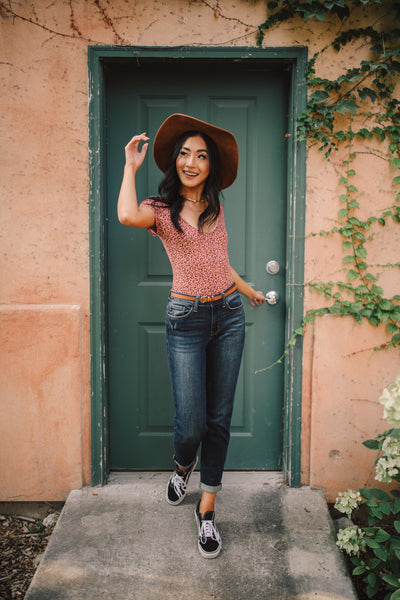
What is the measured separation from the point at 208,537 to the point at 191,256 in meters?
1.39

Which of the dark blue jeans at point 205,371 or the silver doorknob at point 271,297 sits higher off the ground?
the silver doorknob at point 271,297

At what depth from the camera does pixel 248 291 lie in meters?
2.47

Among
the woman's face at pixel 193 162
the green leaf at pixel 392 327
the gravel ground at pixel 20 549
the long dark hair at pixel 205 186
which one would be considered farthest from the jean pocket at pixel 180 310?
the gravel ground at pixel 20 549

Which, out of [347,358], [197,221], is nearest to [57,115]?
[197,221]

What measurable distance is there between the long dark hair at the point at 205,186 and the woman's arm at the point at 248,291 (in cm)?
38

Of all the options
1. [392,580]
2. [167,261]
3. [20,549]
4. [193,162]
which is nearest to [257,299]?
[167,261]

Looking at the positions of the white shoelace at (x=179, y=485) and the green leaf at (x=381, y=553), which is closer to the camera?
the green leaf at (x=381, y=553)

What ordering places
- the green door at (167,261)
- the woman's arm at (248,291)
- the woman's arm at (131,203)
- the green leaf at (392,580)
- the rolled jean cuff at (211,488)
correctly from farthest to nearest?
the green door at (167,261), the woman's arm at (248,291), the rolled jean cuff at (211,488), the woman's arm at (131,203), the green leaf at (392,580)

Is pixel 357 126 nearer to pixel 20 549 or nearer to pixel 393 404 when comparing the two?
pixel 393 404

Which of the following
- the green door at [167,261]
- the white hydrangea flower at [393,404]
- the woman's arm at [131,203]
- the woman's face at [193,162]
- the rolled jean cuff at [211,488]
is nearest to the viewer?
the white hydrangea flower at [393,404]

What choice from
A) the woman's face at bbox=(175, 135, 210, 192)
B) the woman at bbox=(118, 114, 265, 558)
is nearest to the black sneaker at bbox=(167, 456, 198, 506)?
the woman at bbox=(118, 114, 265, 558)

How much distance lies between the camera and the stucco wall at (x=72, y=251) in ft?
8.06

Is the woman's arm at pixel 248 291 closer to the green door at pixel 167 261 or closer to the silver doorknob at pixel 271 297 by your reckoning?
the silver doorknob at pixel 271 297

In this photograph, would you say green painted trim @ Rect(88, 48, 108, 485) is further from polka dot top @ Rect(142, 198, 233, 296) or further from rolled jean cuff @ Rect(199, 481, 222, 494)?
rolled jean cuff @ Rect(199, 481, 222, 494)
